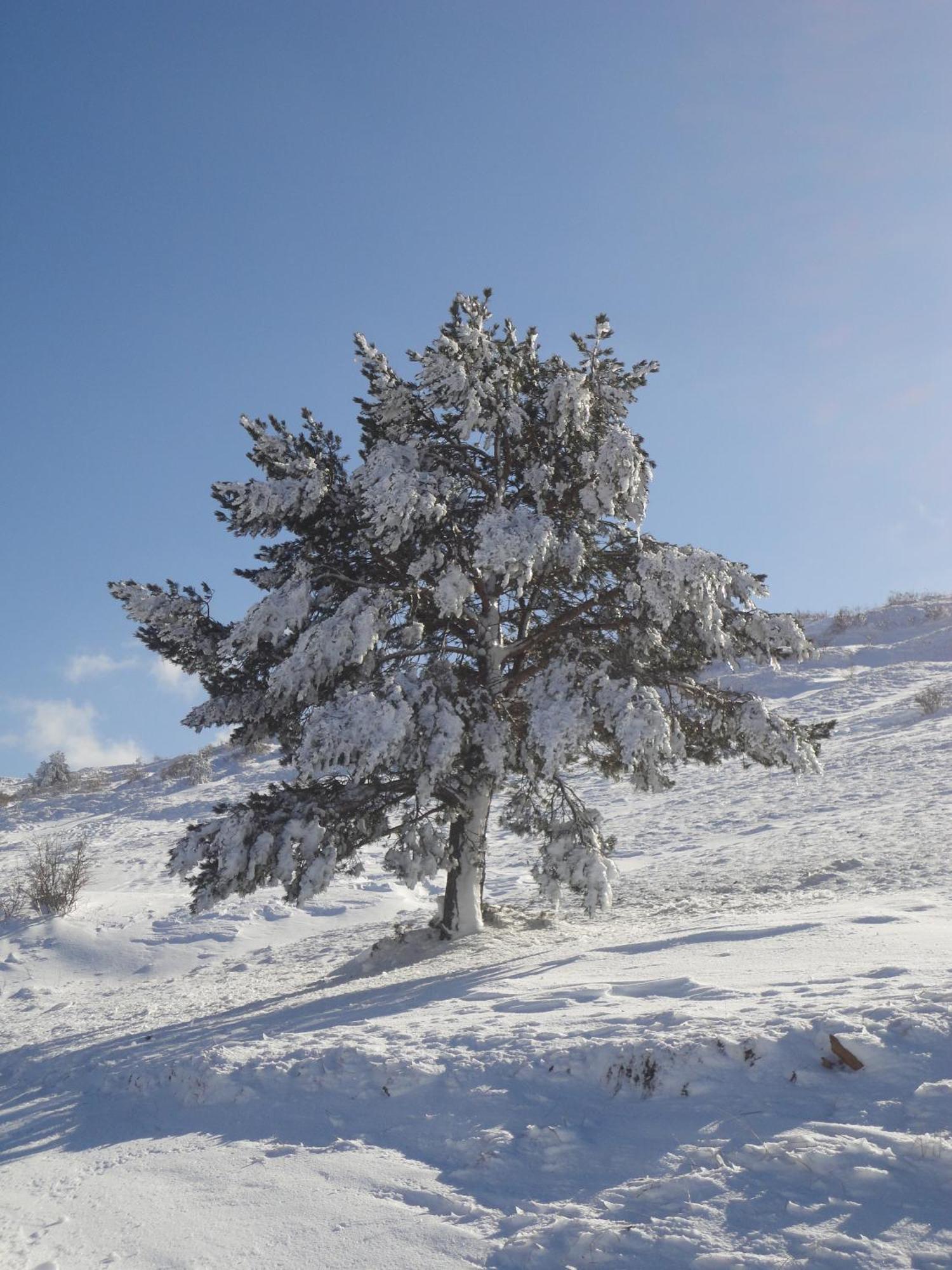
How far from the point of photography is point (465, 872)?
35.0ft

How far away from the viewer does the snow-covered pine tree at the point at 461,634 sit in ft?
28.8

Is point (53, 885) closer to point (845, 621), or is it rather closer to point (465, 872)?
point (465, 872)

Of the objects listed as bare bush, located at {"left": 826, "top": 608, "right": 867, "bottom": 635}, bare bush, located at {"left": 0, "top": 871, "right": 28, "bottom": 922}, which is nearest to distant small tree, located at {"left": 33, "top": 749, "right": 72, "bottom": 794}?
bare bush, located at {"left": 0, "top": 871, "right": 28, "bottom": 922}

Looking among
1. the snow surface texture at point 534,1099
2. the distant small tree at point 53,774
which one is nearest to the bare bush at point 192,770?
the distant small tree at point 53,774

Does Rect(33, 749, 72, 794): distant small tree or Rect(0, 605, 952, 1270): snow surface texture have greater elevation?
Rect(33, 749, 72, 794): distant small tree

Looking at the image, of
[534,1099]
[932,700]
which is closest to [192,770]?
[932,700]

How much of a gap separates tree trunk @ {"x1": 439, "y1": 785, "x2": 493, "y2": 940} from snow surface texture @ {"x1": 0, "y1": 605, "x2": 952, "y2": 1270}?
0.35 metres

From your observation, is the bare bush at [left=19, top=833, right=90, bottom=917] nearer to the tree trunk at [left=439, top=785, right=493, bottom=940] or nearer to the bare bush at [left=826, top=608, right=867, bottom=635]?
the tree trunk at [left=439, top=785, right=493, bottom=940]

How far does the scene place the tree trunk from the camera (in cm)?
1052

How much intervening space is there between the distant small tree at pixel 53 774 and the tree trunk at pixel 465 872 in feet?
110

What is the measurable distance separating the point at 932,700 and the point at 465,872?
16920mm

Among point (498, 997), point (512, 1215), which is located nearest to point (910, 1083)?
point (512, 1215)

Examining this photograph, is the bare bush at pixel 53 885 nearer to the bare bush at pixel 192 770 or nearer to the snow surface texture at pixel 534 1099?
the snow surface texture at pixel 534 1099

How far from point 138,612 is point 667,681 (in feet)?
21.3
